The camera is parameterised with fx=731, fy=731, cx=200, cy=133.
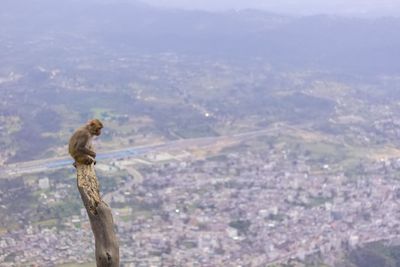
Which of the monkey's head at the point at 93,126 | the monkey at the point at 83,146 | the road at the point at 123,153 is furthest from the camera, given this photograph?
the road at the point at 123,153

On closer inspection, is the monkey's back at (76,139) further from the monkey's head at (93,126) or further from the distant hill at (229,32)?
the distant hill at (229,32)

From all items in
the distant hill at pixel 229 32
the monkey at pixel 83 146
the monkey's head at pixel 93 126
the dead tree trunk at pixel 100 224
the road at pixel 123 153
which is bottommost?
the road at pixel 123 153

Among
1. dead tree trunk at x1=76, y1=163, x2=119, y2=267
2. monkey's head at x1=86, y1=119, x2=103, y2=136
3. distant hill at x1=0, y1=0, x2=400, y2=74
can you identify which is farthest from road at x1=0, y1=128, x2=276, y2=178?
distant hill at x1=0, y1=0, x2=400, y2=74

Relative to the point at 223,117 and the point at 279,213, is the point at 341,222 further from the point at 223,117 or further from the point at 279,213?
the point at 223,117

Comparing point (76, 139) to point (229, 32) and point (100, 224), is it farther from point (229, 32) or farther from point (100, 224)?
point (229, 32)

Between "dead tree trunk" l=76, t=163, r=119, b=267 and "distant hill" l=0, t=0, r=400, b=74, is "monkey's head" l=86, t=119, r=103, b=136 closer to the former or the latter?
"dead tree trunk" l=76, t=163, r=119, b=267

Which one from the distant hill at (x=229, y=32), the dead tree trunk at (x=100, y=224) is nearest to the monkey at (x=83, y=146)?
the dead tree trunk at (x=100, y=224)
